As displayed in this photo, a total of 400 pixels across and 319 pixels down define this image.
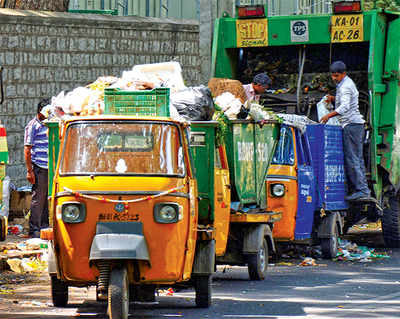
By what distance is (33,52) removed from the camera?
17.0 metres

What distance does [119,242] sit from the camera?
350 inches

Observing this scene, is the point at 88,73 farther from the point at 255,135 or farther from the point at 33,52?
the point at 255,135

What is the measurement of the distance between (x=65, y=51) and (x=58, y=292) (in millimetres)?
8310

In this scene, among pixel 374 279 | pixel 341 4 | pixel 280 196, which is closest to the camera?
pixel 374 279

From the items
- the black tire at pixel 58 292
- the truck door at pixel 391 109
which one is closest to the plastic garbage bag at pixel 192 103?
the black tire at pixel 58 292

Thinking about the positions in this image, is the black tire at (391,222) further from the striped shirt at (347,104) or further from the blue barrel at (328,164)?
the striped shirt at (347,104)

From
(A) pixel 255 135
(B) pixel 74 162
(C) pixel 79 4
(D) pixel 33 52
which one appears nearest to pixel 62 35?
(D) pixel 33 52

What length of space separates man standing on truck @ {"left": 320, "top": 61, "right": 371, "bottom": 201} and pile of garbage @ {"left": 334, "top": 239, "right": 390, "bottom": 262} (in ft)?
2.47

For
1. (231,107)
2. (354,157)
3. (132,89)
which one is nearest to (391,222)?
(354,157)

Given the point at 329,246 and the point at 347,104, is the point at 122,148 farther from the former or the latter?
the point at 347,104

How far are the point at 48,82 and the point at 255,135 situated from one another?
5.45m

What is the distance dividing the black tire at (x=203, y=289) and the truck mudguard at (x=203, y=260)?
101 millimetres

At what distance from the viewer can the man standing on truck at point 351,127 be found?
610 inches

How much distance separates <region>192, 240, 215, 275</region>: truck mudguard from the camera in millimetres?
9875
